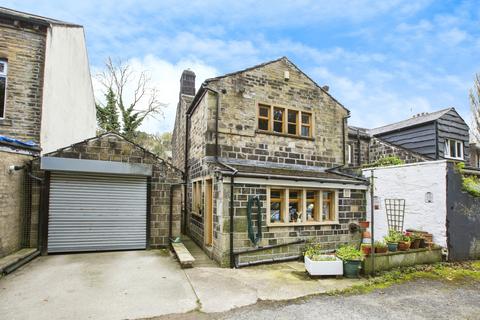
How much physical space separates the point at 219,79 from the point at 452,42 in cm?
913

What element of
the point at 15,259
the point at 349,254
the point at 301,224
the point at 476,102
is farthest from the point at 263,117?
the point at 476,102

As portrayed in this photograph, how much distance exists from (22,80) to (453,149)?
19835 mm

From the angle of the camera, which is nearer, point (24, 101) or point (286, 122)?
point (24, 101)

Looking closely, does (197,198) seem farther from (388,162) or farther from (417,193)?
(388,162)

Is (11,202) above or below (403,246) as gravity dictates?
above

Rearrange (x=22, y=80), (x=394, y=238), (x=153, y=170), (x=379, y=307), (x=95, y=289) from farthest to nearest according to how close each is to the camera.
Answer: (x=153, y=170) → (x=22, y=80) → (x=394, y=238) → (x=95, y=289) → (x=379, y=307)

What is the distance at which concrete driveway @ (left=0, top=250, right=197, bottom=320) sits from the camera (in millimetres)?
4586

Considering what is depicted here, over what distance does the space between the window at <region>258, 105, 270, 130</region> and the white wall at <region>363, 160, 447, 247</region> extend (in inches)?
185

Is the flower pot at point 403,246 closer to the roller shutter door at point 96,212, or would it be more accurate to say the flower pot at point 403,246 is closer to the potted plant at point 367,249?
the potted plant at point 367,249

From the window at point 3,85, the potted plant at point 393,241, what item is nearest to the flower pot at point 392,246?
the potted plant at point 393,241

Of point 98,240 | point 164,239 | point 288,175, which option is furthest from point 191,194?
point 288,175

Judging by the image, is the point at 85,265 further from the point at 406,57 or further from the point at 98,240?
the point at 406,57

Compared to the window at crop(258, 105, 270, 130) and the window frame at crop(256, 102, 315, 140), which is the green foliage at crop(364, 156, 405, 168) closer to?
the window frame at crop(256, 102, 315, 140)

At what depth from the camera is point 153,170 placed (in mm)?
9492
